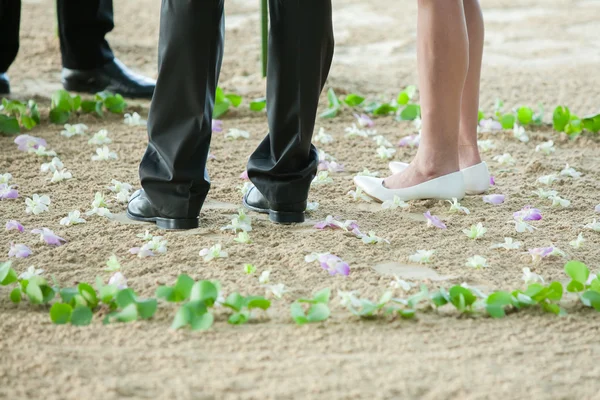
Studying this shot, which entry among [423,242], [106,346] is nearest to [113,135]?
[423,242]

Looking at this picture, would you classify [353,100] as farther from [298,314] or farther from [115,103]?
[298,314]

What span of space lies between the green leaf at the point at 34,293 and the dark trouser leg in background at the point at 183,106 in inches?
18.2

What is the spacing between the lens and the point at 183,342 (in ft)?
5.11

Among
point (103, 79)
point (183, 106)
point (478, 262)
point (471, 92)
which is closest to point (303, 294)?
point (478, 262)

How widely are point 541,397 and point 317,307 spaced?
0.47m

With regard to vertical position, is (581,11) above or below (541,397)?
above

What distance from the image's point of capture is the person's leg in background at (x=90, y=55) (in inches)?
139

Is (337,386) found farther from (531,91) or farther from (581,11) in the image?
(581,11)

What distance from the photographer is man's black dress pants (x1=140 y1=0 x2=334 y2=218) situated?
190 cm

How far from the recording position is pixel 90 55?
A: 11.7 ft

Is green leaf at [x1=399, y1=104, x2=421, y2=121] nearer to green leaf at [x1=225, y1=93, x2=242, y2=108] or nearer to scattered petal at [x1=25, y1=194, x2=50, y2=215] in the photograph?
green leaf at [x1=225, y1=93, x2=242, y2=108]

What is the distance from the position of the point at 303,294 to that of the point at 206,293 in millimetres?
226

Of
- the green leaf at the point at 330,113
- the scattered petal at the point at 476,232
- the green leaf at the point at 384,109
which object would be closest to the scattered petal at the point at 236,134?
the green leaf at the point at 330,113

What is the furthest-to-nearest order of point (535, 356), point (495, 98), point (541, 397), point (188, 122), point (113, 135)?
point (495, 98) < point (113, 135) < point (188, 122) < point (535, 356) < point (541, 397)
